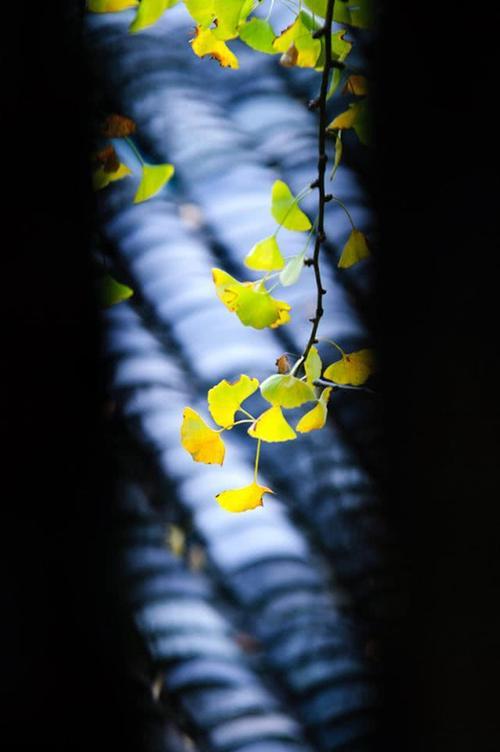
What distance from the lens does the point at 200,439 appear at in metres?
0.82

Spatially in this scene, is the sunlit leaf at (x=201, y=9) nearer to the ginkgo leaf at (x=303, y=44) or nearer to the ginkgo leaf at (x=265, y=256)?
the ginkgo leaf at (x=303, y=44)

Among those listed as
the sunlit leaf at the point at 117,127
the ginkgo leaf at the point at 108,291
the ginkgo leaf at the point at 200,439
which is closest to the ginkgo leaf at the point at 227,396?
the ginkgo leaf at the point at 200,439

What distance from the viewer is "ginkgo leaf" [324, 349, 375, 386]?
805 mm

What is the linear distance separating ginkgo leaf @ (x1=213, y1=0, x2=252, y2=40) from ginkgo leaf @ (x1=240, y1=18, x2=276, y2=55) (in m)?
0.02

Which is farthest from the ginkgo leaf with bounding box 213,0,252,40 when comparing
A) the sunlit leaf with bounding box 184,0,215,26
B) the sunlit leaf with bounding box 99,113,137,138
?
the sunlit leaf with bounding box 99,113,137,138

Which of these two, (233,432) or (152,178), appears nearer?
(152,178)

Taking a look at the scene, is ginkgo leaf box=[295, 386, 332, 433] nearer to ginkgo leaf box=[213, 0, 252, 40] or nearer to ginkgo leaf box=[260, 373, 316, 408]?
ginkgo leaf box=[260, 373, 316, 408]

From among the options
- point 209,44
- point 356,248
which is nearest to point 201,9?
point 209,44

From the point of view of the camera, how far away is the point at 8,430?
72 cm

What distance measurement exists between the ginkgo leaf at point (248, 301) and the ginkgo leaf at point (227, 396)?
5 centimetres

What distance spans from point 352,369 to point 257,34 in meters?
0.31

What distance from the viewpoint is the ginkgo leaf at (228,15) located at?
760 millimetres

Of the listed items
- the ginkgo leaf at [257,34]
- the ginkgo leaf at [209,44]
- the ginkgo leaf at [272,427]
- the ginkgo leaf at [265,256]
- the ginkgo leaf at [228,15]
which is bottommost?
the ginkgo leaf at [272,427]

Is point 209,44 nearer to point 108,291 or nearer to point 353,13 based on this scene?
point 353,13
